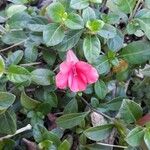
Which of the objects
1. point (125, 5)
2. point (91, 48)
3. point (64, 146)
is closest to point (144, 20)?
point (125, 5)

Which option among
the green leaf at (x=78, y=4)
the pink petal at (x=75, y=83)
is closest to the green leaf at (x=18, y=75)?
the pink petal at (x=75, y=83)

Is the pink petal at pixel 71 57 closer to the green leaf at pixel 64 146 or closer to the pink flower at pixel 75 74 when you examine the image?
the pink flower at pixel 75 74

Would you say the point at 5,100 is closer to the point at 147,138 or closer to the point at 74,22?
the point at 74,22

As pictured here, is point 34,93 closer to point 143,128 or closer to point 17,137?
point 17,137

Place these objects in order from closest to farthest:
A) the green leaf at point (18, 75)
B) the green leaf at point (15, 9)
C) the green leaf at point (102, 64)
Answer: the green leaf at point (18, 75) → the green leaf at point (102, 64) → the green leaf at point (15, 9)

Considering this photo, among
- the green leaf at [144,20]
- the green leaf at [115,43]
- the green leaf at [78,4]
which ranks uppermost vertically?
the green leaf at [78,4]

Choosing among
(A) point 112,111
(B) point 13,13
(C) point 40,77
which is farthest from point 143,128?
(B) point 13,13

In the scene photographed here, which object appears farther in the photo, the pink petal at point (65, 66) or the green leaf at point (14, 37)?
the green leaf at point (14, 37)
